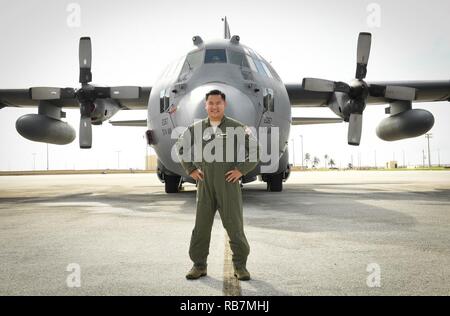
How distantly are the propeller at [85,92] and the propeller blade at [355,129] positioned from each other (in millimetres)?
7551

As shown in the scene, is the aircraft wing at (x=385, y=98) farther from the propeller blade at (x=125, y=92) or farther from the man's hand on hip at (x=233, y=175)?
the man's hand on hip at (x=233, y=175)

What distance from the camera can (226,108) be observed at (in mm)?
7133

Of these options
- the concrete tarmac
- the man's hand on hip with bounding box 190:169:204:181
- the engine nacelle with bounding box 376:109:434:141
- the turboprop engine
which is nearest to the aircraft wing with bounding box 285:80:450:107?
the turboprop engine

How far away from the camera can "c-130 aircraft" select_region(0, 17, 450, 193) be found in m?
8.41

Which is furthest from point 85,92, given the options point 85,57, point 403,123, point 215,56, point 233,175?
point 403,123

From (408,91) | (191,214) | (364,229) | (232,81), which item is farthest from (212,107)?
(408,91)

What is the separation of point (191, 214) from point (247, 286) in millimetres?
4433

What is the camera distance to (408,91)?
42.4 feet

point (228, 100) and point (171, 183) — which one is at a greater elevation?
point (228, 100)

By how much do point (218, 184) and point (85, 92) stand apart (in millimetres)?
10880

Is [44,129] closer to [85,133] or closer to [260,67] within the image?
[85,133]

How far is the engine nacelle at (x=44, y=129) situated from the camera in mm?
13828

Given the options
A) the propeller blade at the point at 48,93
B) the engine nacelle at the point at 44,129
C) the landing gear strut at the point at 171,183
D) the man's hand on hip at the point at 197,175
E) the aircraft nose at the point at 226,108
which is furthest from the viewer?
the engine nacelle at the point at 44,129

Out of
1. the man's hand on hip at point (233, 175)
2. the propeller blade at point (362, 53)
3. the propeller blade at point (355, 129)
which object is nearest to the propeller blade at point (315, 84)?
the propeller blade at point (355, 129)
